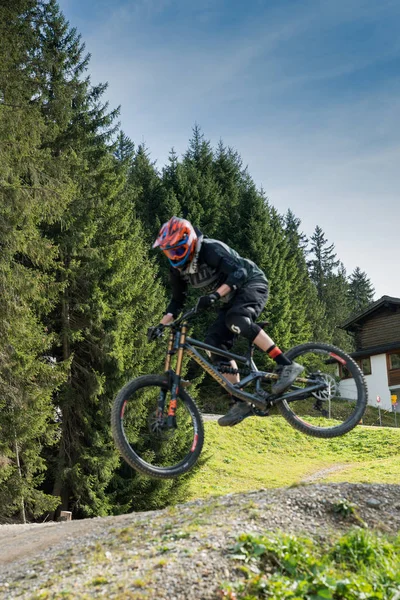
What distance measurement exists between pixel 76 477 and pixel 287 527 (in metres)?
12.7

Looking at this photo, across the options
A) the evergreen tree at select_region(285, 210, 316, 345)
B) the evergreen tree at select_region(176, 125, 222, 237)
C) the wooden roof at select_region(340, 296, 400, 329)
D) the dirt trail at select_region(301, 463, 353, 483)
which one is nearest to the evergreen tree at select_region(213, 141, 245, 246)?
the evergreen tree at select_region(176, 125, 222, 237)

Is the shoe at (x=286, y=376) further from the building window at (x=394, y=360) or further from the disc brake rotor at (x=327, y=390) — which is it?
the building window at (x=394, y=360)

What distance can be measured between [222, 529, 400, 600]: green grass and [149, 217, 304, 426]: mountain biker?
4.13ft

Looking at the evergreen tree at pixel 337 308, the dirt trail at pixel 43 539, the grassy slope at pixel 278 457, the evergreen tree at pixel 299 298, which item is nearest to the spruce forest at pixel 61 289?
the grassy slope at pixel 278 457

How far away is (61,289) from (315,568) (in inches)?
520

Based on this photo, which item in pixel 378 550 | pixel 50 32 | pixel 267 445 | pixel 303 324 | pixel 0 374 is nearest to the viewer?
pixel 378 550

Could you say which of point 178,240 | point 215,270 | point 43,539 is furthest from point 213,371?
point 43,539

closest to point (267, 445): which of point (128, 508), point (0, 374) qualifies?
point (128, 508)

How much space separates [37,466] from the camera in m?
16.3

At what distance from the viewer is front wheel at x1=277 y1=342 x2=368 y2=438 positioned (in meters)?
6.38

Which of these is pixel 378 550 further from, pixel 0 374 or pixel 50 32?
pixel 50 32

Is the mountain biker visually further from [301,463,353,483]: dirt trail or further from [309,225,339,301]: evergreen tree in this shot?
[309,225,339,301]: evergreen tree

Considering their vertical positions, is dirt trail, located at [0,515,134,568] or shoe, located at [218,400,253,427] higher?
shoe, located at [218,400,253,427]

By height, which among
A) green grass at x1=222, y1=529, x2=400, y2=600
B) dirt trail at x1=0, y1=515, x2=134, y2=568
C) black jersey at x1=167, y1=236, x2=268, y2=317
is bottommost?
dirt trail at x1=0, y1=515, x2=134, y2=568
